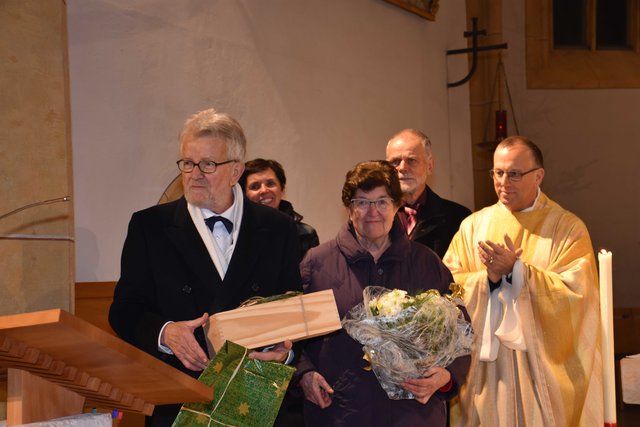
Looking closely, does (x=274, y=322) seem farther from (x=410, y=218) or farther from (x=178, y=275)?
(x=410, y=218)

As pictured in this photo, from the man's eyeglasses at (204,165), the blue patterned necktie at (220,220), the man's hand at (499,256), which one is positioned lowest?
the man's hand at (499,256)

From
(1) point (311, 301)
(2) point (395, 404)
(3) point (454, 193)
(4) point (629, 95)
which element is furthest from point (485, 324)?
(4) point (629, 95)

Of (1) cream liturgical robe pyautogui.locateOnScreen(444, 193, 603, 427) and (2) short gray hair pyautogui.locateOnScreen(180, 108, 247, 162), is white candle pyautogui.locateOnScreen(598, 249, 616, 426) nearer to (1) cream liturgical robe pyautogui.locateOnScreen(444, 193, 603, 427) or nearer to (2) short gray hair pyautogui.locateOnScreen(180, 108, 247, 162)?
(1) cream liturgical robe pyautogui.locateOnScreen(444, 193, 603, 427)

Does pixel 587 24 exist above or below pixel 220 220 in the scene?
above

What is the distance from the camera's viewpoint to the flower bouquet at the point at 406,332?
11.0 ft

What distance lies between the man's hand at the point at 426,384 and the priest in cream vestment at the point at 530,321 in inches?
47.9

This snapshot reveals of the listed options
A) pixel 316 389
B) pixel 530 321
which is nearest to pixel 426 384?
pixel 316 389

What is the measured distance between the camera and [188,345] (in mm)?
2795

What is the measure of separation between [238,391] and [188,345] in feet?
1.10

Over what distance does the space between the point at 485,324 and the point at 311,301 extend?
85.2 inches

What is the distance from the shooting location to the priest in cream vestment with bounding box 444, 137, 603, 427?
4.81 m

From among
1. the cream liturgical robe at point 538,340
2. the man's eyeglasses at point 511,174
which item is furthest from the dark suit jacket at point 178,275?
the man's eyeglasses at point 511,174

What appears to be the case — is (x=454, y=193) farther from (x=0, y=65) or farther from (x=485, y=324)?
(x=0, y=65)

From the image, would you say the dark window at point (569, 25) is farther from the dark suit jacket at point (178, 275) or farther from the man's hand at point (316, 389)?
the dark suit jacket at point (178, 275)
